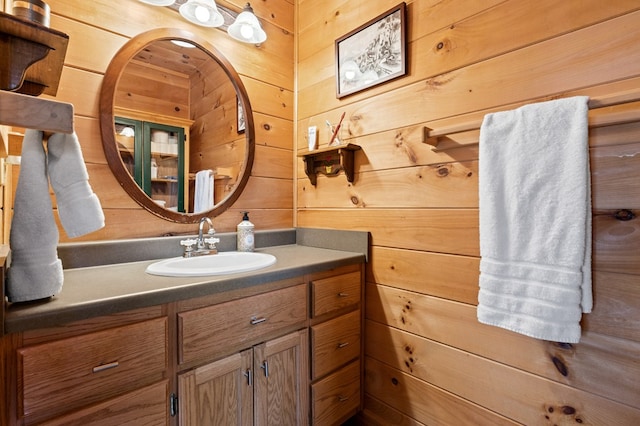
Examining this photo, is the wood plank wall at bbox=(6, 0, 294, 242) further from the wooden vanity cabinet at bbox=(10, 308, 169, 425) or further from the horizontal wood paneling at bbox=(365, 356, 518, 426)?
the horizontal wood paneling at bbox=(365, 356, 518, 426)

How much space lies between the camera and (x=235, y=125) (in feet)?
5.16

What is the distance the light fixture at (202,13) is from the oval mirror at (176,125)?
69mm

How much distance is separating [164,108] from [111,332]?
0.96 meters

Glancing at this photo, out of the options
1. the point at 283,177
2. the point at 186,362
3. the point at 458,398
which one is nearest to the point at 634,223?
the point at 458,398

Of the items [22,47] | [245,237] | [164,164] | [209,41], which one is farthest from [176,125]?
[22,47]

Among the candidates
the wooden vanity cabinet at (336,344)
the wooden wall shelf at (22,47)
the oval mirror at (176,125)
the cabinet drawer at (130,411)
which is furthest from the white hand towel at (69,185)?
the wooden vanity cabinet at (336,344)

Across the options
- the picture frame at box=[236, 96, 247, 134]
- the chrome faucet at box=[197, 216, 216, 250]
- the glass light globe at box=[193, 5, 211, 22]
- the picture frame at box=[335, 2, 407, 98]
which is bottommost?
the chrome faucet at box=[197, 216, 216, 250]

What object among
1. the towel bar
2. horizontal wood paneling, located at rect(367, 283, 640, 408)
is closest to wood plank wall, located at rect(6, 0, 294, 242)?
horizontal wood paneling, located at rect(367, 283, 640, 408)

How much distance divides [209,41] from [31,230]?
45.7 inches

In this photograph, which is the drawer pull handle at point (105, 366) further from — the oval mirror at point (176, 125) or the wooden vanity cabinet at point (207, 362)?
the oval mirror at point (176, 125)

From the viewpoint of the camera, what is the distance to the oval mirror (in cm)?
124

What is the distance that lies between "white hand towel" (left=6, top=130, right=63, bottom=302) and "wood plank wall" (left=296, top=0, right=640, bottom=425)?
113cm

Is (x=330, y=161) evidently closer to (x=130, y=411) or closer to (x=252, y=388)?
(x=252, y=388)

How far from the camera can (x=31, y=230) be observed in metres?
0.71
